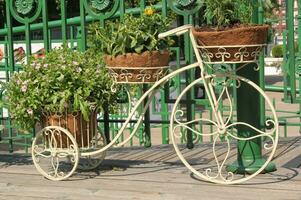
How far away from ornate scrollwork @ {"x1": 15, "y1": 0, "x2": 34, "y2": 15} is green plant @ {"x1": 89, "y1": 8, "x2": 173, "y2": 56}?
76 centimetres

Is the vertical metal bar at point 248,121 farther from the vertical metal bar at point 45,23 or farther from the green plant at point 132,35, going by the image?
the vertical metal bar at point 45,23

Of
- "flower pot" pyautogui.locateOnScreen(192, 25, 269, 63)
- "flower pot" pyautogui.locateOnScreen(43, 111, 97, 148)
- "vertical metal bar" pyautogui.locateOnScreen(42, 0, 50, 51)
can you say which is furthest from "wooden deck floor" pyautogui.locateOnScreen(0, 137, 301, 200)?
"vertical metal bar" pyautogui.locateOnScreen(42, 0, 50, 51)

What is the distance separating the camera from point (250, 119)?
4.19 m

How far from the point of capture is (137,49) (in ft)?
13.3

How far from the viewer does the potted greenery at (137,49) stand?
4055 mm

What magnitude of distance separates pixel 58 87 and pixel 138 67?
536 mm

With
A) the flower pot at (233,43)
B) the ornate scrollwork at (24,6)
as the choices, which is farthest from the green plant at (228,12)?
the ornate scrollwork at (24,6)

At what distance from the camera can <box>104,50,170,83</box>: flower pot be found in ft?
13.3

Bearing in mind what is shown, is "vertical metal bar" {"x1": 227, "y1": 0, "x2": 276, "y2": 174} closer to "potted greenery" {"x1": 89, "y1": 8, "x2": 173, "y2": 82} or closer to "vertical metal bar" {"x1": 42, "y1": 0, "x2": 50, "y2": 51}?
"potted greenery" {"x1": 89, "y1": 8, "x2": 173, "y2": 82}

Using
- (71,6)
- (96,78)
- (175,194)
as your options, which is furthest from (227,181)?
(71,6)

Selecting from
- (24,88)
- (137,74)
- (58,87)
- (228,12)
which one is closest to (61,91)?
(58,87)

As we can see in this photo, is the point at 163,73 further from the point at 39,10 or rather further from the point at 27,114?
the point at 39,10

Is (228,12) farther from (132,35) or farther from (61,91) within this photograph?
(61,91)

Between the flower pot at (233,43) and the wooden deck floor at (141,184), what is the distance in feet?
2.57
